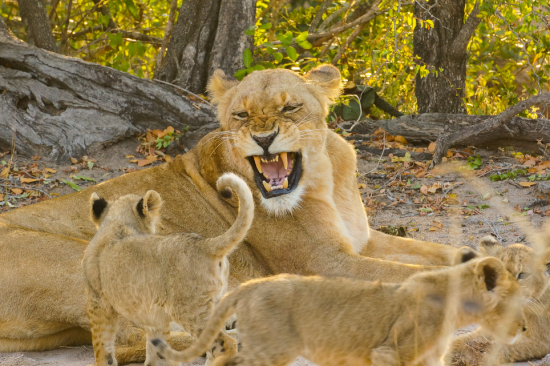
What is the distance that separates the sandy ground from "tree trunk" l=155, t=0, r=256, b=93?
3.44 feet

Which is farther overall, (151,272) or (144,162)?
(144,162)

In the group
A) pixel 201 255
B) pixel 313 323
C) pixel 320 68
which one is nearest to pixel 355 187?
pixel 320 68

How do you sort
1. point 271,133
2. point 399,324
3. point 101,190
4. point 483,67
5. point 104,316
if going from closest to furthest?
point 399,324, point 104,316, point 271,133, point 101,190, point 483,67

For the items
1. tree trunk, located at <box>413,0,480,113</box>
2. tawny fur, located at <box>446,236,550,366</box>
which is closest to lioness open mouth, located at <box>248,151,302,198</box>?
tawny fur, located at <box>446,236,550,366</box>

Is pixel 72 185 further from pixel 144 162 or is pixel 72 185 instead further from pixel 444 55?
pixel 444 55

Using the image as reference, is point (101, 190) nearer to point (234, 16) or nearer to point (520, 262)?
point (520, 262)

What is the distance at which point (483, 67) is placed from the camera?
31.6ft

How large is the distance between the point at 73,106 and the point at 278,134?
12.1 ft

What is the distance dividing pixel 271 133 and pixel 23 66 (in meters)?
4.05

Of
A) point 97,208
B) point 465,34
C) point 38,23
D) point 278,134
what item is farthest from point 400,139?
point 97,208

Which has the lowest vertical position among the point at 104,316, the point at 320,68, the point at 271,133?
the point at 104,316

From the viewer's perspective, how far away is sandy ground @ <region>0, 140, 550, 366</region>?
5.60 meters

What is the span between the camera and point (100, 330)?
3.51 m

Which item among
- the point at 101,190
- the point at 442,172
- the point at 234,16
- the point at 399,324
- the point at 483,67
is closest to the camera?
the point at 399,324
